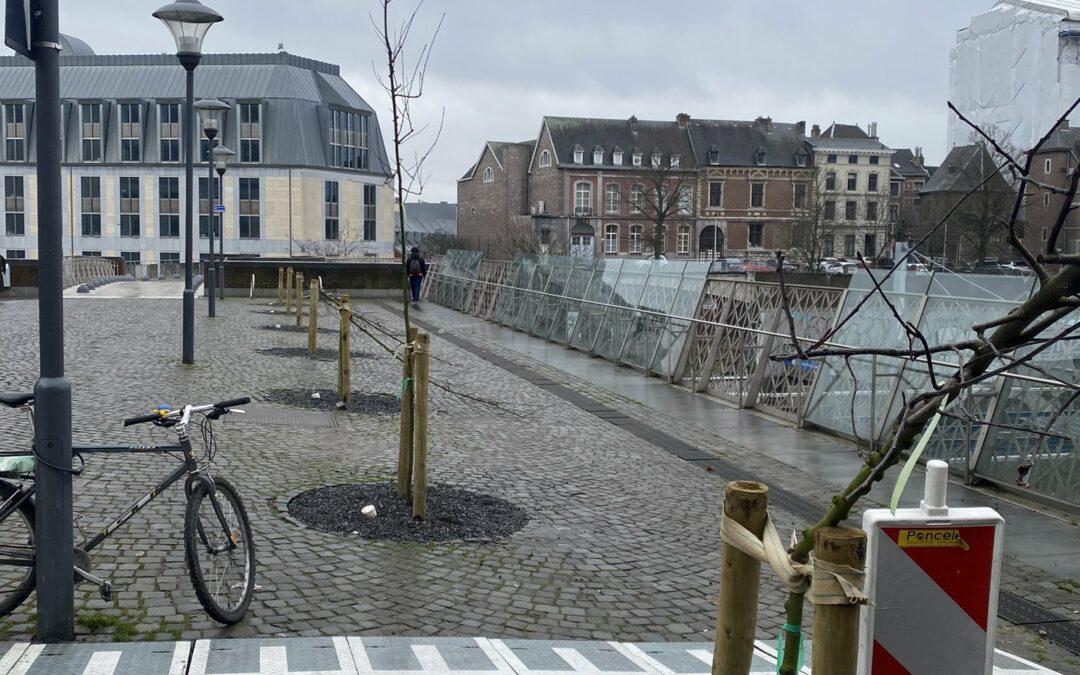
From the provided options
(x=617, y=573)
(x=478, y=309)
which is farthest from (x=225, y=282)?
(x=617, y=573)

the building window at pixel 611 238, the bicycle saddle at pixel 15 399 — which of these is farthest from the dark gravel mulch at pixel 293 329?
the building window at pixel 611 238

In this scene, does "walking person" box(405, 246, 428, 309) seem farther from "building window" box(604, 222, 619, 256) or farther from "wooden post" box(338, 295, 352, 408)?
"building window" box(604, 222, 619, 256)

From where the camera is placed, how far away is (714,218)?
8588cm

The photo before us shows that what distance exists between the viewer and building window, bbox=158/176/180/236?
74250 millimetres

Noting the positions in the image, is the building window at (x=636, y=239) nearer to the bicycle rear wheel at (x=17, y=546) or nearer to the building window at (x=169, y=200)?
the building window at (x=169, y=200)

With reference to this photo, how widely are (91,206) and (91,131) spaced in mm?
5238

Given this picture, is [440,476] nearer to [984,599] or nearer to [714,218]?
[984,599]

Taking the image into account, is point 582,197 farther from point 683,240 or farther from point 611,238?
point 683,240

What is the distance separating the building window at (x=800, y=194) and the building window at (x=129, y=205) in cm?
4732

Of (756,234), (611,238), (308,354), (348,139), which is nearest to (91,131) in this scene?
(348,139)

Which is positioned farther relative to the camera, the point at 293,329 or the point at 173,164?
the point at 173,164

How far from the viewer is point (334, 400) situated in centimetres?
1268

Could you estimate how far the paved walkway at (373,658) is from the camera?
14.6 ft

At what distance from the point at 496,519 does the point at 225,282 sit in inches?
1135
